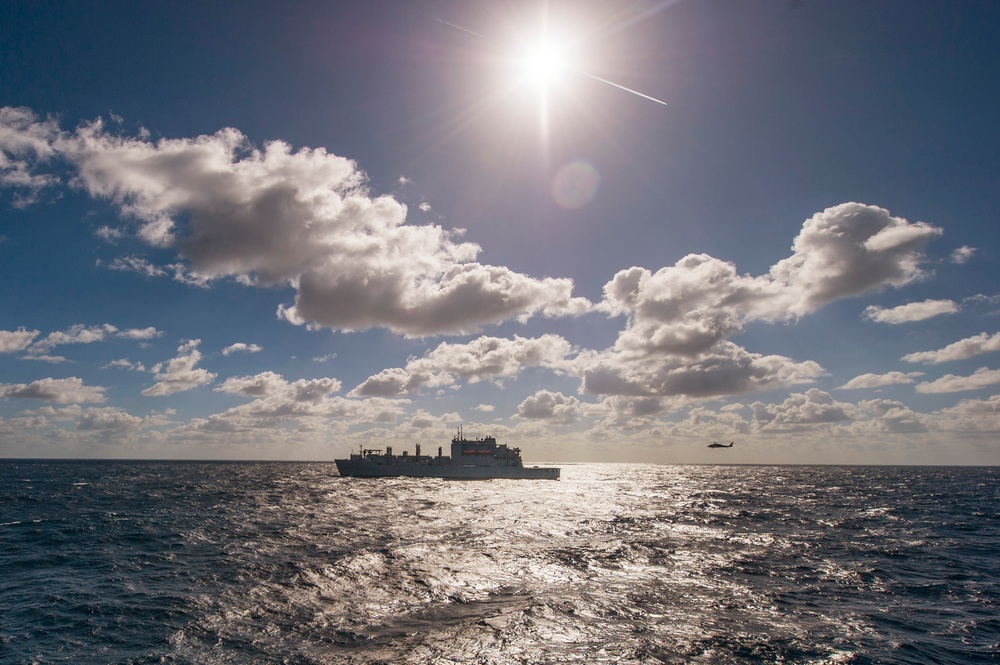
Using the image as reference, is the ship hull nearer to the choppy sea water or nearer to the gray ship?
the gray ship

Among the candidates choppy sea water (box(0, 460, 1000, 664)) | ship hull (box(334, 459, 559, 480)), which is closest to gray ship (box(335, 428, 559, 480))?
ship hull (box(334, 459, 559, 480))

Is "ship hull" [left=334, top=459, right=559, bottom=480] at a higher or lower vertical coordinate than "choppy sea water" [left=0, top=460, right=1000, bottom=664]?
lower

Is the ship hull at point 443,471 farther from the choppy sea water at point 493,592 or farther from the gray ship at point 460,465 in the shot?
the choppy sea water at point 493,592

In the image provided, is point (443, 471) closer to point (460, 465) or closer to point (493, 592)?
point (460, 465)

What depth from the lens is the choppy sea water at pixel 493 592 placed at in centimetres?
1864

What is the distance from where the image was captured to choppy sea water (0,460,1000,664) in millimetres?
18641

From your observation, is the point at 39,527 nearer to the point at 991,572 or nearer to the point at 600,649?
the point at 600,649

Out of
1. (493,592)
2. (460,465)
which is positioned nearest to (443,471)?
(460,465)

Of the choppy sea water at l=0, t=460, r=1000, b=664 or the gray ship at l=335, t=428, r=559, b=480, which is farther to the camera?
the gray ship at l=335, t=428, r=559, b=480

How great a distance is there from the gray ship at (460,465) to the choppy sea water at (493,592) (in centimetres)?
8969

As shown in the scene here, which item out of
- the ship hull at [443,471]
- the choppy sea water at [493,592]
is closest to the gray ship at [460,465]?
the ship hull at [443,471]

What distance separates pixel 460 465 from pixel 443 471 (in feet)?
15.4

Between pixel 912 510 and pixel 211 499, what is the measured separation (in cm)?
9098

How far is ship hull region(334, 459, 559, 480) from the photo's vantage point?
13788 cm
